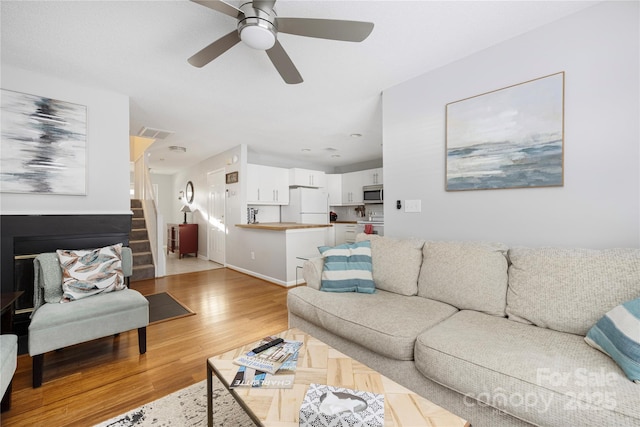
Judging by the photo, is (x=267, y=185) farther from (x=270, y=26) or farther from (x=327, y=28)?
(x=327, y=28)

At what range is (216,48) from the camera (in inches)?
70.6

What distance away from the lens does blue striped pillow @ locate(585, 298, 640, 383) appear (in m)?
1.06

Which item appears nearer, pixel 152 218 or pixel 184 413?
pixel 184 413

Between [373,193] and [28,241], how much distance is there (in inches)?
204

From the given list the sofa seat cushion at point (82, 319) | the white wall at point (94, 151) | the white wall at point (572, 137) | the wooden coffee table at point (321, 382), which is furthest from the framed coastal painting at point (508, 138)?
the white wall at point (94, 151)

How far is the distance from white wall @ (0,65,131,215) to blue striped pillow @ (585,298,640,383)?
3895mm

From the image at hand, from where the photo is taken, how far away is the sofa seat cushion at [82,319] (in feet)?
5.91

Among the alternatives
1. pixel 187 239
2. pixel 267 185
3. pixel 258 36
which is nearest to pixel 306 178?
pixel 267 185

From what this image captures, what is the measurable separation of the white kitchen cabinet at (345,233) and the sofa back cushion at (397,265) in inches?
142

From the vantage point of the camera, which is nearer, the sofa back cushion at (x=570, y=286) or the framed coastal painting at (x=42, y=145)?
the sofa back cushion at (x=570, y=286)

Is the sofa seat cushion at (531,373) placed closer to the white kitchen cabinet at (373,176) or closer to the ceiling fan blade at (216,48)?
the ceiling fan blade at (216,48)

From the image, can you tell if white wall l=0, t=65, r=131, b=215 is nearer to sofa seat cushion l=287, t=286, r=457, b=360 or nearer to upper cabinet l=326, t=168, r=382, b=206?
sofa seat cushion l=287, t=286, r=457, b=360

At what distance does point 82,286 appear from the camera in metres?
2.16

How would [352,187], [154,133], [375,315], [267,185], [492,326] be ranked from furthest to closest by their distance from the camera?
[352,187], [267,185], [154,133], [375,315], [492,326]
